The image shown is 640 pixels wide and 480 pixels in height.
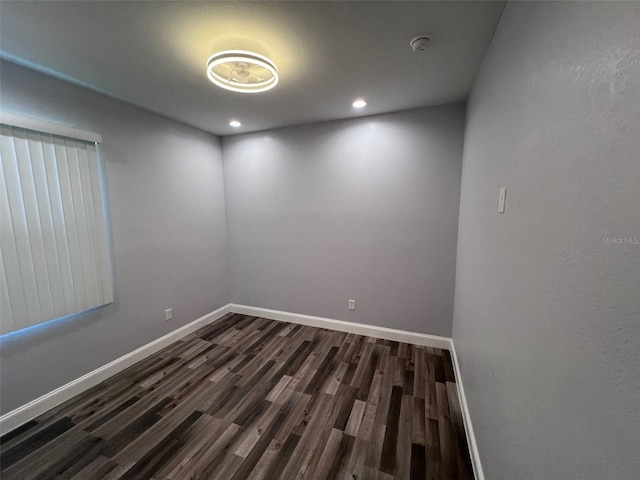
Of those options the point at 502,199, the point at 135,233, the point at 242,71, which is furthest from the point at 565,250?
the point at 135,233

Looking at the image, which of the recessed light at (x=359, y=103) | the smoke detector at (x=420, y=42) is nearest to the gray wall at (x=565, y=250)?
the smoke detector at (x=420, y=42)

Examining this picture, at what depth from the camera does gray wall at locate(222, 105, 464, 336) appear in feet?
8.00

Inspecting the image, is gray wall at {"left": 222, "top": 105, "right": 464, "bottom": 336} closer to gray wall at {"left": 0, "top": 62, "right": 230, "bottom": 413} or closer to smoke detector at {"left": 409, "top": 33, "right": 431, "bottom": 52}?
gray wall at {"left": 0, "top": 62, "right": 230, "bottom": 413}

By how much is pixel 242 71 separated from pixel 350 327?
8.82ft

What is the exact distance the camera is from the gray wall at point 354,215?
244 centimetres

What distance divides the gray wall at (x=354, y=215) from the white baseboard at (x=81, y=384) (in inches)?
44.5

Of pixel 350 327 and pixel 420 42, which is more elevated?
pixel 420 42

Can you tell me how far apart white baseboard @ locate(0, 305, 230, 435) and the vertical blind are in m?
0.59

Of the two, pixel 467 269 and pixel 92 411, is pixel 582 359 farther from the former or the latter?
pixel 92 411

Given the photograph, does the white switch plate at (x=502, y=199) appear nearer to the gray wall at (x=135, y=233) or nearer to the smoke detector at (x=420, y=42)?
the smoke detector at (x=420, y=42)

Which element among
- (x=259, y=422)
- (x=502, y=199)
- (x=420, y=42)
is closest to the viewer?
(x=502, y=199)

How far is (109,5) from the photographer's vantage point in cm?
116

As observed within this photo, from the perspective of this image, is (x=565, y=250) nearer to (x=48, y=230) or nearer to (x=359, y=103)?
(x=359, y=103)

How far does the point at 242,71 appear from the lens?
1609 mm
